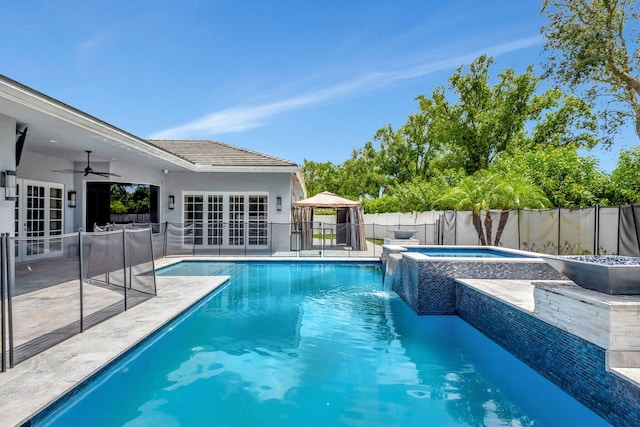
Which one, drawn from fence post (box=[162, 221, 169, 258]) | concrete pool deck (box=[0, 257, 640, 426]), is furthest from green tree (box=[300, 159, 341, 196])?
concrete pool deck (box=[0, 257, 640, 426])

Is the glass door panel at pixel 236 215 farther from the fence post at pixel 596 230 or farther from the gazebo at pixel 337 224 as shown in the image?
the fence post at pixel 596 230

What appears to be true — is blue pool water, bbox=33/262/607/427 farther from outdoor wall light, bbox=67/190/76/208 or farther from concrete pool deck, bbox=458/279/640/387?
outdoor wall light, bbox=67/190/76/208

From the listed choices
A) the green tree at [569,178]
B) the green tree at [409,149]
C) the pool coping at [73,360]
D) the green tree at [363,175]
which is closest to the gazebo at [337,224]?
the green tree at [569,178]

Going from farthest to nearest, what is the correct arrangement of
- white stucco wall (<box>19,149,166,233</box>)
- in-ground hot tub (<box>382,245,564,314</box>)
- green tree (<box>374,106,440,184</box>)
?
1. green tree (<box>374,106,440,184</box>)
2. white stucco wall (<box>19,149,166,233</box>)
3. in-ground hot tub (<box>382,245,564,314</box>)

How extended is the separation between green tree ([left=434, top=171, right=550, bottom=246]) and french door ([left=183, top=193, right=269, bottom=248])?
7.42 m

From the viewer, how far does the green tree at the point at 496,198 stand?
13969mm

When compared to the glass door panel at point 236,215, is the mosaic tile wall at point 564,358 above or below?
below

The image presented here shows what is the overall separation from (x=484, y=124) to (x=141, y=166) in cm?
2369

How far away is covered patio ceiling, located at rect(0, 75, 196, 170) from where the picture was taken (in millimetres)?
5850

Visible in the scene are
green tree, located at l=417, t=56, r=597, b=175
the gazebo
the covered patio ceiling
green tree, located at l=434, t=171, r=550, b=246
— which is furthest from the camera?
green tree, located at l=417, t=56, r=597, b=175

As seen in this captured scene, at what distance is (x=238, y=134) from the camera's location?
35500 millimetres

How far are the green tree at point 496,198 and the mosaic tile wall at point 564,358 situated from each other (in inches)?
371

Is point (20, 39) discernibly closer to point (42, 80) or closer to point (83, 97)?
point (42, 80)

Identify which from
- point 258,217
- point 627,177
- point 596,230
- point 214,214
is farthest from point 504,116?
point 214,214
